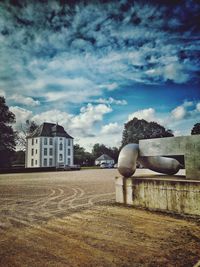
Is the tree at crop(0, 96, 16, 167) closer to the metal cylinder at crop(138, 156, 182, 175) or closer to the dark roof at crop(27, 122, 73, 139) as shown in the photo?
the dark roof at crop(27, 122, 73, 139)

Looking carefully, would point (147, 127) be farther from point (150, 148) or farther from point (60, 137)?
point (150, 148)

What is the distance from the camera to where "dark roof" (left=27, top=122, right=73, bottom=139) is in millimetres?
62000

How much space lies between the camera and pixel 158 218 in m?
5.76

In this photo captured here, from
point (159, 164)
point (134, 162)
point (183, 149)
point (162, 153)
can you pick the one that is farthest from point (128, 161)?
point (159, 164)

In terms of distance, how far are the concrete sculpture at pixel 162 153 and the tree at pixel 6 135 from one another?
135ft

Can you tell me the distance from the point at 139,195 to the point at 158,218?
144 cm

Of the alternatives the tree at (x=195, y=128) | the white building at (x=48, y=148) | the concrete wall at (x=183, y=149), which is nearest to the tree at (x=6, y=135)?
the white building at (x=48, y=148)

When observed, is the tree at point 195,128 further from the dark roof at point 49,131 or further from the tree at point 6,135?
the tree at point 6,135

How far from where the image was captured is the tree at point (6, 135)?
1714 inches

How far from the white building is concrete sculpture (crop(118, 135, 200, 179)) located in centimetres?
5319

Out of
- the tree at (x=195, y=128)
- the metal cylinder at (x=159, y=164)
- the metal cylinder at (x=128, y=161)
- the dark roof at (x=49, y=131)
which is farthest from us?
the dark roof at (x=49, y=131)

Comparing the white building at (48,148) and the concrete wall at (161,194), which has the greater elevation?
the white building at (48,148)

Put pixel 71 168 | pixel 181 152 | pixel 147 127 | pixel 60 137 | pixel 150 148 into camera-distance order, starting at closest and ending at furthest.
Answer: pixel 181 152 → pixel 150 148 → pixel 71 168 → pixel 60 137 → pixel 147 127

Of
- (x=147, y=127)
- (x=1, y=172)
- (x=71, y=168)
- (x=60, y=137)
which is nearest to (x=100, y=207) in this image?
(x=1, y=172)
